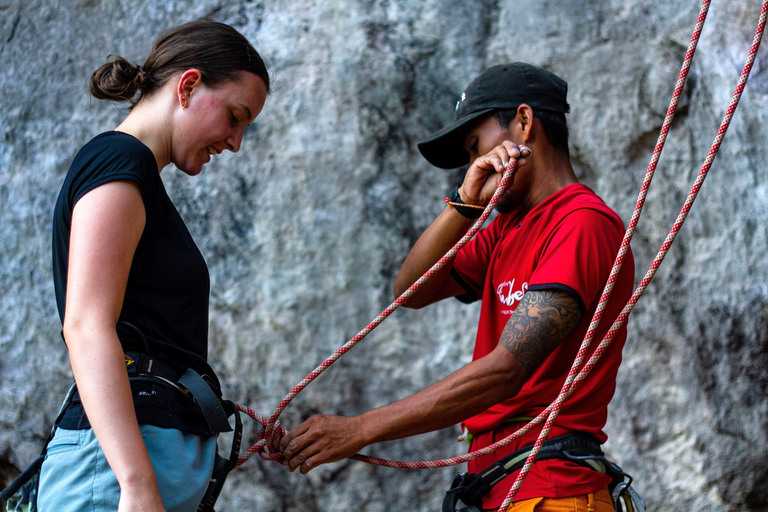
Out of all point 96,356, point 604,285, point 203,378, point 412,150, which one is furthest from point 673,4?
point 96,356

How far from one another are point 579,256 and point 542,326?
0.57ft

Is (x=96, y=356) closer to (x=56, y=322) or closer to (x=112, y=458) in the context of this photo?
(x=112, y=458)

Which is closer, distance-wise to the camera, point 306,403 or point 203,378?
point 203,378

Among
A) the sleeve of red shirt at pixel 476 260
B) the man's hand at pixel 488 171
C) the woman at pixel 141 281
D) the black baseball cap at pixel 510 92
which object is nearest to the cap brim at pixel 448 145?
the black baseball cap at pixel 510 92

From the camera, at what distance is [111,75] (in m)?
1.28

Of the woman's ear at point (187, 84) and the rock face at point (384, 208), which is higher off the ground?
the woman's ear at point (187, 84)

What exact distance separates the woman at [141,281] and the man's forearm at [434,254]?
0.64 m

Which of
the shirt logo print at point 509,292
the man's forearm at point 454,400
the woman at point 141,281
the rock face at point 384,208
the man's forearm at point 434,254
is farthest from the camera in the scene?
the rock face at point 384,208

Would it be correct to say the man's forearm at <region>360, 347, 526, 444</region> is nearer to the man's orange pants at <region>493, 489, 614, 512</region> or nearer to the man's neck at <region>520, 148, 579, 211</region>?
the man's orange pants at <region>493, 489, 614, 512</region>

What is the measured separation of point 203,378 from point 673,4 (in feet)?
8.82

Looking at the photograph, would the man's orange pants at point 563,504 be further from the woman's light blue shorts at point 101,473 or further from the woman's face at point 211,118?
the woman's face at point 211,118

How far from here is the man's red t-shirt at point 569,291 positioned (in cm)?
135

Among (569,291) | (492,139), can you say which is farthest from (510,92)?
(569,291)

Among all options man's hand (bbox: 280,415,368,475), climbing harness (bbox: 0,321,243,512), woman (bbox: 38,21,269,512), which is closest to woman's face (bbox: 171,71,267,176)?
woman (bbox: 38,21,269,512)
